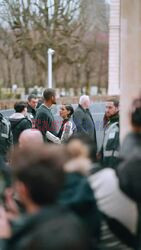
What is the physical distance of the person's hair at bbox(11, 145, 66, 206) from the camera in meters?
3.35

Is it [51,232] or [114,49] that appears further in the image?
[114,49]

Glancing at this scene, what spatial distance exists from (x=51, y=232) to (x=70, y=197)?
34.9 inches

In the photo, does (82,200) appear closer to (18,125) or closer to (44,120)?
(44,120)

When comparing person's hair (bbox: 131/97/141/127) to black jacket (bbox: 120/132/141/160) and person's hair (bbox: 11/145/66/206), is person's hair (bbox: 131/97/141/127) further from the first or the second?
person's hair (bbox: 11/145/66/206)

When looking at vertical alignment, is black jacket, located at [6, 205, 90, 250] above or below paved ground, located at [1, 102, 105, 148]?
above

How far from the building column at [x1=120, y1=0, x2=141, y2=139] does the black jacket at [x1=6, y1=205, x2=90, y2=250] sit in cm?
426

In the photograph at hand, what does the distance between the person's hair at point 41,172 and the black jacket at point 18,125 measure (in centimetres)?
780

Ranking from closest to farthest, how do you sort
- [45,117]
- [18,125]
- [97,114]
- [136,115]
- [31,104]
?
[136,115]
[45,117]
[18,125]
[31,104]
[97,114]

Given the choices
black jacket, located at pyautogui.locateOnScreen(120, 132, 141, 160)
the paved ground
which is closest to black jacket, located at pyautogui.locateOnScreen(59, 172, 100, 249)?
black jacket, located at pyautogui.locateOnScreen(120, 132, 141, 160)

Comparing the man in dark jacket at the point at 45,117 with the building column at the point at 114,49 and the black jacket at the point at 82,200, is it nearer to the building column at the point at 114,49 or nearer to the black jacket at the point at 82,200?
the black jacket at the point at 82,200

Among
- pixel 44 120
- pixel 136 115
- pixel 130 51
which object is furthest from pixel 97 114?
pixel 136 115

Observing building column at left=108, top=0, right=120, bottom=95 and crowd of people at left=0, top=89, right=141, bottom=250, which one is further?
building column at left=108, top=0, right=120, bottom=95

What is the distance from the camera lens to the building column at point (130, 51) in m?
7.67

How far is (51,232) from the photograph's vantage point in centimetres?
322
